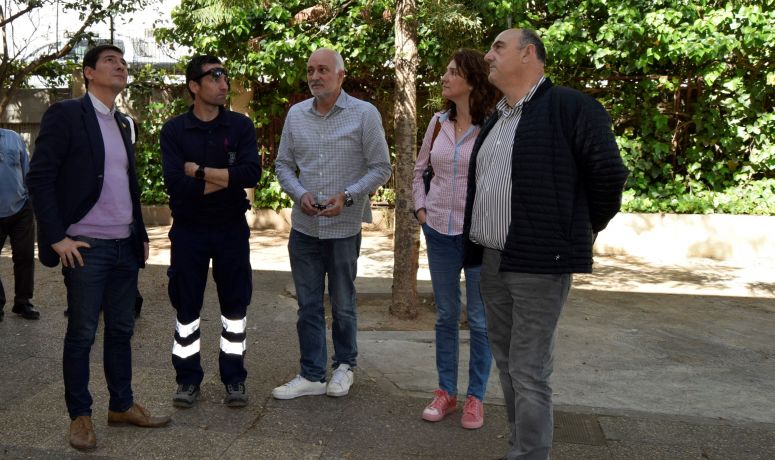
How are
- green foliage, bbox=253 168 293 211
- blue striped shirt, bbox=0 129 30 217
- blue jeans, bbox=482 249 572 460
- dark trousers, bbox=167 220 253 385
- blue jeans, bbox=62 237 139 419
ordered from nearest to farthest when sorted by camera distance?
blue jeans, bbox=482 249 572 460 < blue jeans, bbox=62 237 139 419 < dark trousers, bbox=167 220 253 385 < blue striped shirt, bbox=0 129 30 217 < green foliage, bbox=253 168 293 211

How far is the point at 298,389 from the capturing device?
4973mm

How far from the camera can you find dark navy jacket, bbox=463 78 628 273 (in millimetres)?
3424

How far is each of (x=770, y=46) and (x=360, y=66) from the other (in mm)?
5550

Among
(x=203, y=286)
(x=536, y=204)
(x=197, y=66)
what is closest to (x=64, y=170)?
(x=197, y=66)

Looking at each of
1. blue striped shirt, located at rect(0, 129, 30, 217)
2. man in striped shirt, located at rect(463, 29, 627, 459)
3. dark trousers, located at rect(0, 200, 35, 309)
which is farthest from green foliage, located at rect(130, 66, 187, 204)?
man in striped shirt, located at rect(463, 29, 627, 459)

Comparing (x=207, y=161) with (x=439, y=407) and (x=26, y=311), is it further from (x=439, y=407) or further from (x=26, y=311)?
(x=26, y=311)

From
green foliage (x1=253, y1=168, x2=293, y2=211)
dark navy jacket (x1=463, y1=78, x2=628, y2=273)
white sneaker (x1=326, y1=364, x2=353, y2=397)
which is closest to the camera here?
dark navy jacket (x1=463, y1=78, x2=628, y2=273)

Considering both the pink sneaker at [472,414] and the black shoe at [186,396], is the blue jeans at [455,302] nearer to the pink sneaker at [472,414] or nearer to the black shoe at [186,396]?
the pink sneaker at [472,414]

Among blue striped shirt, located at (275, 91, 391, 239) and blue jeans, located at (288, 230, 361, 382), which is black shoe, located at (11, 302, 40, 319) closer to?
blue jeans, located at (288, 230, 361, 382)

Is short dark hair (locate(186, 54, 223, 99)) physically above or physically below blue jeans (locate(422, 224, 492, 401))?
above

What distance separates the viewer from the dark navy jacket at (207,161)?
462 centimetres

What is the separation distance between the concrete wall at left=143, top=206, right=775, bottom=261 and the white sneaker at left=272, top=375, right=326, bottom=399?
6701 millimetres

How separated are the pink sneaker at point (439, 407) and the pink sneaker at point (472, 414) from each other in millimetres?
116

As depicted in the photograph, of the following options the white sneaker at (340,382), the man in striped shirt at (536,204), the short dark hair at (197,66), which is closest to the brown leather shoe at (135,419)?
the white sneaker at (340,382)
